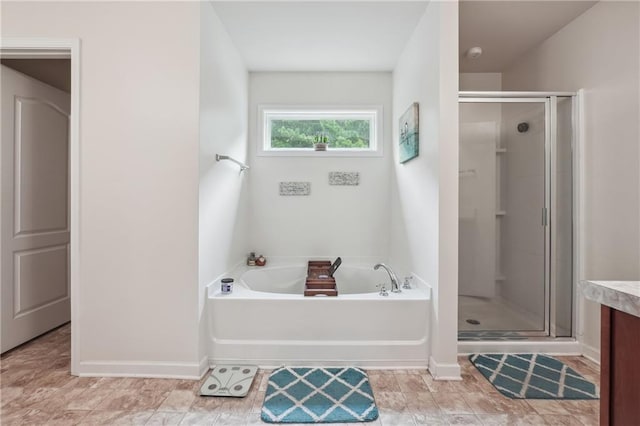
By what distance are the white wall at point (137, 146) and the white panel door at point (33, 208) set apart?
691mm

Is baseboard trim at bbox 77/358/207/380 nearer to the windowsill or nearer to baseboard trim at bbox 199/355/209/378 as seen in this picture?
baseboard trim at bbox 199/355/209/378

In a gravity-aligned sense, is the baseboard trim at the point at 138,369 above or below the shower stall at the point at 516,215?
below

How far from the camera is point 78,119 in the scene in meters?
1.95

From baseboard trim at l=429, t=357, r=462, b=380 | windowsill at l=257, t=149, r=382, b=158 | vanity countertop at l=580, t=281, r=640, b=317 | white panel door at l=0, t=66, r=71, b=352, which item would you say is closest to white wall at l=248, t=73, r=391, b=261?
windowsill at l=257, t=149, r=382, b=158

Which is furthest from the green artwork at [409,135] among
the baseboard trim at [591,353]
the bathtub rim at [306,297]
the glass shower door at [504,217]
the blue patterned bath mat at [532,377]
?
the baseboard trim at [591,353]

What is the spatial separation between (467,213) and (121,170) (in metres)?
2.37

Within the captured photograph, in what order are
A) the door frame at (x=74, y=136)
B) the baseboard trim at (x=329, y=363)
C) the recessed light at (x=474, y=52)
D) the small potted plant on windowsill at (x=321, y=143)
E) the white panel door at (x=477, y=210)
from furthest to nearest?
1. the small potted plant on windowsill at (x=321, y=143)
2. the recessed light at (x=474, y=52)
3. the white panel door at (x=477, y=210)
4. the baseboard trim at (x=329, y=363)
5. the door frame at (x=74, y=136)

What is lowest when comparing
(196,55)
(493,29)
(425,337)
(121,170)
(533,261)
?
(425,337)

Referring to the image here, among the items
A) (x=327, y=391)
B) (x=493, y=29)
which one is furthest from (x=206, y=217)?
(x=493, y=29)

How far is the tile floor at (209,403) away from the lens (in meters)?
1.58

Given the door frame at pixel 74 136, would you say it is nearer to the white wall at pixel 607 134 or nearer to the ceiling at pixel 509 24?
the ceiling at pixel 509 24

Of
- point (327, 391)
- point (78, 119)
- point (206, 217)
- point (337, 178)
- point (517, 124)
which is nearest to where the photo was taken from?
point (327, 391)

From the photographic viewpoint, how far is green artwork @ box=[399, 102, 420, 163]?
232cm

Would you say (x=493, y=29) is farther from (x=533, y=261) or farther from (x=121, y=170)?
(x=121, y=170)
